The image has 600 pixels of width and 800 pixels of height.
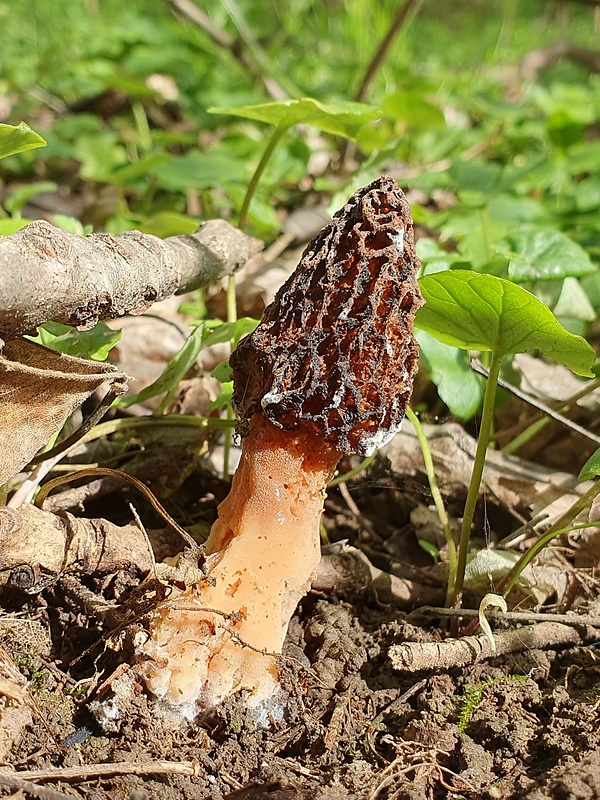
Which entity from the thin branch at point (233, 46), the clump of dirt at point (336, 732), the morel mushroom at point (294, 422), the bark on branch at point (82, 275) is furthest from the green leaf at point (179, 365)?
the thin branch at point (233, 46)

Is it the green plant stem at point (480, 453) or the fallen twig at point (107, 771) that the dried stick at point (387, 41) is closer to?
the green plant stem at point (480, 453)

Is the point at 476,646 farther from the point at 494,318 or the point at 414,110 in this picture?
the point at 414,110

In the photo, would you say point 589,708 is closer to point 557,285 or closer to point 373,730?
point 373,730

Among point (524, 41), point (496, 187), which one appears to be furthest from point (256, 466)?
point (524, 41)

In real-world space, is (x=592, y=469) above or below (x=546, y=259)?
below

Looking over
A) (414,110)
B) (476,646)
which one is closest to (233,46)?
(414,110)

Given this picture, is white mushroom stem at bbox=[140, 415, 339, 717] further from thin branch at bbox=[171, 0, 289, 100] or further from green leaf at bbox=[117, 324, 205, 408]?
thin branch at bbox=[171, 0, 289, 100]

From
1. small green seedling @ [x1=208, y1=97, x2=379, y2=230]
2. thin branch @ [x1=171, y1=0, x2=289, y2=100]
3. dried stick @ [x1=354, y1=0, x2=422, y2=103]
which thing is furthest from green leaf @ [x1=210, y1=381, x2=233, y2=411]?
thin branch @ [x1=171, y1=0, x2=289, y2=100]
